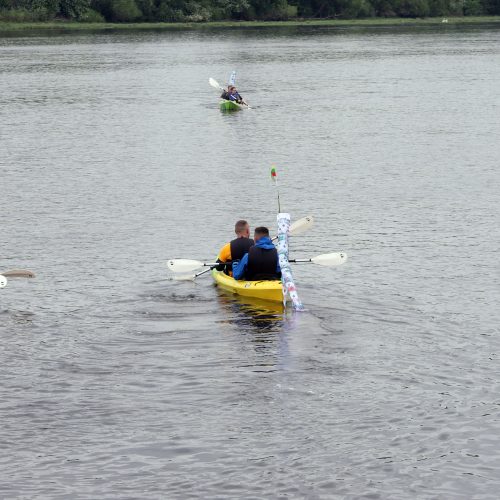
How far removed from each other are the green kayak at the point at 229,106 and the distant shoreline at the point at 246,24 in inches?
3227

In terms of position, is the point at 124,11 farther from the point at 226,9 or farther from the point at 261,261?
the point at 261,261

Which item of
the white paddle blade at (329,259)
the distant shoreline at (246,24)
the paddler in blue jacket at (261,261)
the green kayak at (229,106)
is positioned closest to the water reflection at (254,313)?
the paddler in blue jacket at (261,261)

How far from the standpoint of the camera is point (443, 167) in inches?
1746

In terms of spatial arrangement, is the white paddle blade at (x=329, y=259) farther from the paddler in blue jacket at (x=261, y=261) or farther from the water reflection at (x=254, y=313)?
the water reflection at (x=254, y=313)

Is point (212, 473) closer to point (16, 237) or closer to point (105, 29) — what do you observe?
point (16, 237)

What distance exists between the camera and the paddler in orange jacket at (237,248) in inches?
981

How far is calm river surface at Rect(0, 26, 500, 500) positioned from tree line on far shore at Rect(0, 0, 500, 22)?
277ft

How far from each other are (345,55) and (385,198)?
68.6 meters

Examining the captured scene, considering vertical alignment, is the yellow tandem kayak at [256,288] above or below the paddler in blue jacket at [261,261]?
below

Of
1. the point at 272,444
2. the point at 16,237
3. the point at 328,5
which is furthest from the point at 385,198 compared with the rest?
the point at 328,5

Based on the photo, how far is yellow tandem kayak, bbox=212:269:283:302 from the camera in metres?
23.3

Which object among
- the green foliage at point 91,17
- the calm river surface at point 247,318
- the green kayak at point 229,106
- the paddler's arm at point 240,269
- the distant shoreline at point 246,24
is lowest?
the calm river surface at point 247,318

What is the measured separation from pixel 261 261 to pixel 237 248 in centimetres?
126

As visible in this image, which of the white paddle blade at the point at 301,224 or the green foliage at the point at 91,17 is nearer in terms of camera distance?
the white paddle blade at the point at 301,224
